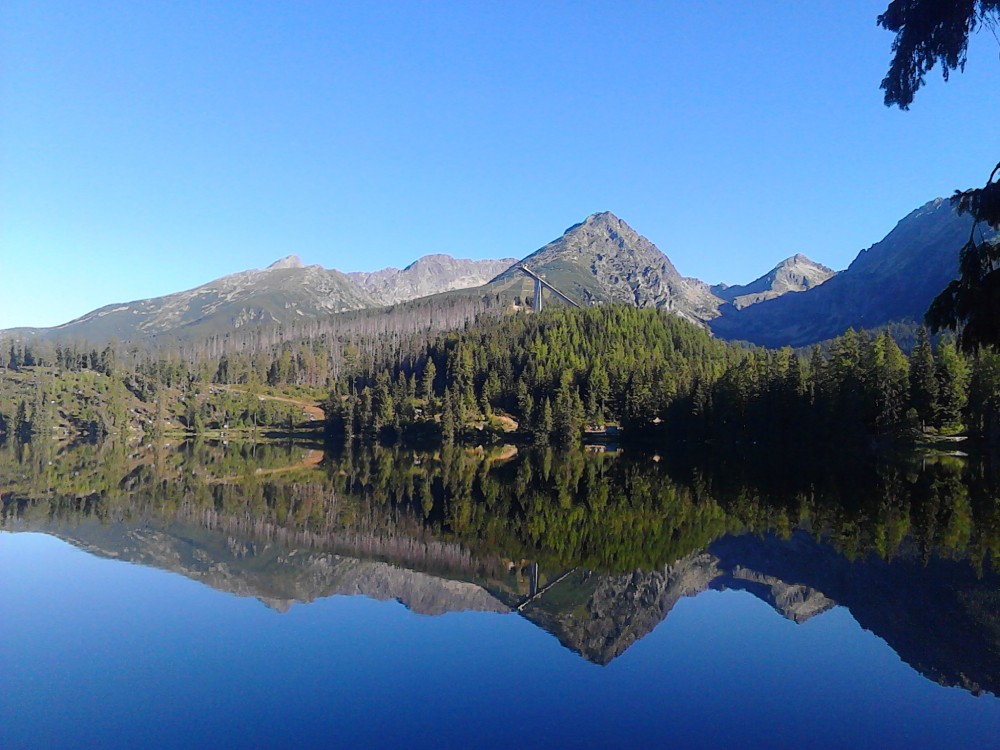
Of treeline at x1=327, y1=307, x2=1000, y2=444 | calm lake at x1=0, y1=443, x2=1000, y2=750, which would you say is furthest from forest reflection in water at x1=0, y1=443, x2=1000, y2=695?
treeline at x1=327, y1=307, x2=1000, y2=444

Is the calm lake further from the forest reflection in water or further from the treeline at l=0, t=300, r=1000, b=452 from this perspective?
the treeline at l=0, t=300, r=1000, b=452

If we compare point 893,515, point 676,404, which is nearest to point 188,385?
point 676,404

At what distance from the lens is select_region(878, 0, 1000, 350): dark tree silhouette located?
10.3 metres


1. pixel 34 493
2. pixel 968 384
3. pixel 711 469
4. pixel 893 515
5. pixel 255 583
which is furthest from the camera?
pixel 968 384

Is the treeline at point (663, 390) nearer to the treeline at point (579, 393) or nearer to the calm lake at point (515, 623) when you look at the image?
the treeline at point (579, 393)

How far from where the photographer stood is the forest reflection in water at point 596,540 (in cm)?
2052

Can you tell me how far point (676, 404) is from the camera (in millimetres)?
110688

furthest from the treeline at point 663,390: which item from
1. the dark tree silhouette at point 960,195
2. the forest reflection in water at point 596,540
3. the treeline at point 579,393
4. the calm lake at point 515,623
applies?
the dark tree silhouette at point 960,195

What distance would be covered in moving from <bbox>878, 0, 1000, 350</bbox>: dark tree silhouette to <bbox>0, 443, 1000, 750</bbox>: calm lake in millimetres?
7425

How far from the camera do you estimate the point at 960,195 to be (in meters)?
11.3

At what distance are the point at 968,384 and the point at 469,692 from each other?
8423 cm

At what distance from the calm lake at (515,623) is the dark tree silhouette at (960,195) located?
24.4 ft

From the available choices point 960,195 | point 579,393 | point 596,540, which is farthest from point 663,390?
point 960,195

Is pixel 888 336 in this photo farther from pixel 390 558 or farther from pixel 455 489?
pixel 390 558
